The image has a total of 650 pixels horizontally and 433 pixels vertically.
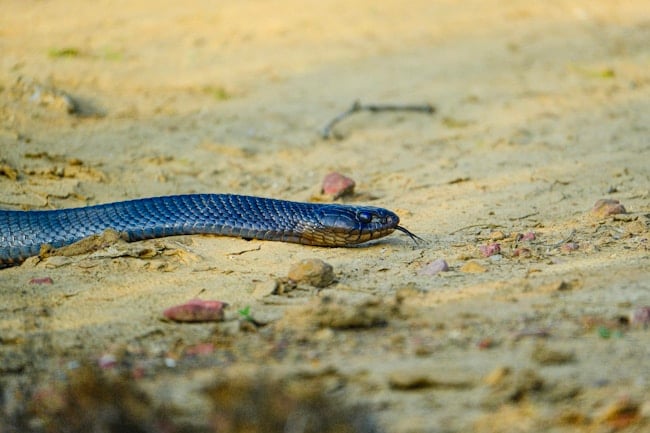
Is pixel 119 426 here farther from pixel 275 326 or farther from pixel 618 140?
pixel 618 140

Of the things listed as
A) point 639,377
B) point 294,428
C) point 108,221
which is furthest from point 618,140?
point 294,428

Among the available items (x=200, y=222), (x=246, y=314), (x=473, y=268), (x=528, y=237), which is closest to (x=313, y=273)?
(x=246, y=314)

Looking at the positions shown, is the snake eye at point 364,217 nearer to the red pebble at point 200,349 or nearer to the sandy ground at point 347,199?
the sandy ground at point 347,199

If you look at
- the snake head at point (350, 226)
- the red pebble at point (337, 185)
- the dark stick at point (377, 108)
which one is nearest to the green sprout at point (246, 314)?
the snake head at point (350, 226)

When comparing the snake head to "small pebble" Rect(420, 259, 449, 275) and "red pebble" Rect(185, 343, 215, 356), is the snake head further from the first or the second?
"red pebble" Rect(185, 343, 215, 356)

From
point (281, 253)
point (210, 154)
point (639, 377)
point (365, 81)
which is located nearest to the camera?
point (639, 377)

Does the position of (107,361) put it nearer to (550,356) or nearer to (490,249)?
(550,356)
